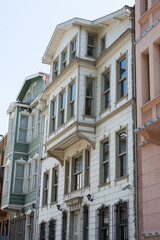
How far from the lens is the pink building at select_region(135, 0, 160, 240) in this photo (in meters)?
15.0

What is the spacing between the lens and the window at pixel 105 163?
65.9 feet

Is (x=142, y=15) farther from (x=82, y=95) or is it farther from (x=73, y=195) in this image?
(x=73, y=195)

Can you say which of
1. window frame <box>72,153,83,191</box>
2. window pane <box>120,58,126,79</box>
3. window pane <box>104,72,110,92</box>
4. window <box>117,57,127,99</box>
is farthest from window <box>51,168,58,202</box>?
window pane <box>120,58,126,79</box>

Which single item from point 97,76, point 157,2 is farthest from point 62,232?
point 157,2

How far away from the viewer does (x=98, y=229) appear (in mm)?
19562

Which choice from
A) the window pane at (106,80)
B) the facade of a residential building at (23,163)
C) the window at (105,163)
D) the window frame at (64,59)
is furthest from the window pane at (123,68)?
the facade of a residential building at (23,163)

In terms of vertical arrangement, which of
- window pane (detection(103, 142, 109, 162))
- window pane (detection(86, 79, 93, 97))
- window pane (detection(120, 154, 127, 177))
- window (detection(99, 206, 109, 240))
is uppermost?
window pane (detection(86, 79, 93, 97))

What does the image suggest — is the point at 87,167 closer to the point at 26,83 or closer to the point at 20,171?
the point at 20,171

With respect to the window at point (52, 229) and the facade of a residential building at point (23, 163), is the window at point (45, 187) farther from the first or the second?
the window at point (52, 229)

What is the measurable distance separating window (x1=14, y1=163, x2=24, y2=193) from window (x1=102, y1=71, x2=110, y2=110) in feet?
42.2

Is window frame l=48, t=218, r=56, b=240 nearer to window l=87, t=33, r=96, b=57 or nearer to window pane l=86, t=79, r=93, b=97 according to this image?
window pane l=86, t=79, r=93, b=97

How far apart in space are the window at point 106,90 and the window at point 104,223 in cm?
521

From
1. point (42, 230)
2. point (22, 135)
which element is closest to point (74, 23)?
point (22, 135)

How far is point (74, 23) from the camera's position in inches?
939
